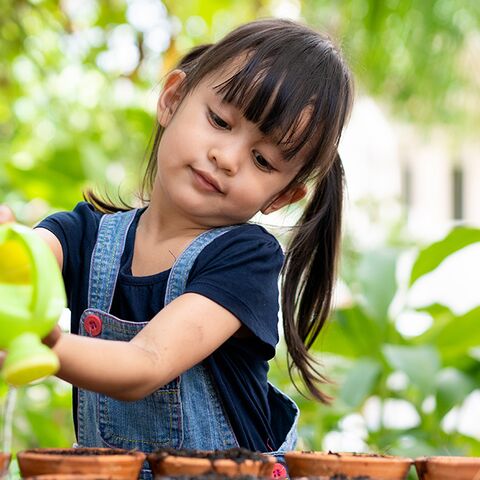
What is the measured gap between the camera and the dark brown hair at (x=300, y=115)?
1.35 metres

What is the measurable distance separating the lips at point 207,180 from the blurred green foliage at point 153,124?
3.06 feet

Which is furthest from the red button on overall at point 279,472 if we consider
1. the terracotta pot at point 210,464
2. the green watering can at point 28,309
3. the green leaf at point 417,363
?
the green leaf at point 417,363

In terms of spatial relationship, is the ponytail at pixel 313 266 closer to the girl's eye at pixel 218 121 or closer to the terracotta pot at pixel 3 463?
the girl's eye at pixel 218 121

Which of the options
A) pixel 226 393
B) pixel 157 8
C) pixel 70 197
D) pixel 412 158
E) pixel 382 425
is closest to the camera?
pixel 226 393

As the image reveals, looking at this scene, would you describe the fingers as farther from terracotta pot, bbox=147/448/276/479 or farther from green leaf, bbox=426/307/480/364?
green leaf, bbox=426/307/480/364

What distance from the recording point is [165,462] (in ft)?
3.11

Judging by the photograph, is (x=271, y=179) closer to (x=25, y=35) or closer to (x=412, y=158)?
(x=25, y=35)

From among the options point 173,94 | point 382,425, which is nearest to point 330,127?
point 173,94

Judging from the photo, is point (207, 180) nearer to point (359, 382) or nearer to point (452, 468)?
point (452, 468)

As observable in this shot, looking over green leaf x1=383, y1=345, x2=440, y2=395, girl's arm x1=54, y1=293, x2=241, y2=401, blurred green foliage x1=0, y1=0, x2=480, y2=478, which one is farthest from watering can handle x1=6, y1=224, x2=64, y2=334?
green leaf x1=383, y1=345, x2=440, y2=395

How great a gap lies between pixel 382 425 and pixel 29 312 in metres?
2.18

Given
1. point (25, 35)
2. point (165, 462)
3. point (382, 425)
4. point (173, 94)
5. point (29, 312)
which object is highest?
point (25, 35)

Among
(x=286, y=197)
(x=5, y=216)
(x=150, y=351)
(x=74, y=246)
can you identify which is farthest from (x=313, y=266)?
(x=5, y=216)

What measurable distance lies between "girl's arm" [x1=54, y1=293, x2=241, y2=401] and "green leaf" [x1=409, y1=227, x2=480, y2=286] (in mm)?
1501
